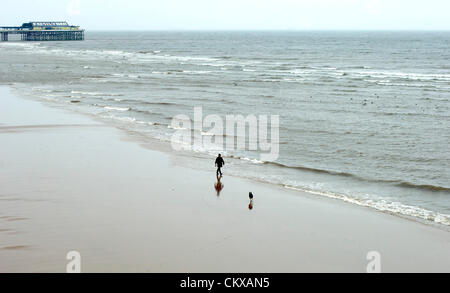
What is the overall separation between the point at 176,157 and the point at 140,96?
898 inches


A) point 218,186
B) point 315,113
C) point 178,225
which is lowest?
point 178,225

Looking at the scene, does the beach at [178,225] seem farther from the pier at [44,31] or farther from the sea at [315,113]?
the pier at [44,31]

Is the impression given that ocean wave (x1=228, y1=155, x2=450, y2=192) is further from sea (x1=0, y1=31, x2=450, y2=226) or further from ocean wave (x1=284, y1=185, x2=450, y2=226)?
ocean wave (x1=284, y1=185, x2=450, y2=226)

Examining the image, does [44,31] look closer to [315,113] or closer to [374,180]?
[315,113]

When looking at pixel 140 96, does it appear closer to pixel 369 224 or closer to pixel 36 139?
pixel 36 139

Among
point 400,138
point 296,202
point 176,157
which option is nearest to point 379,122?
point 400,138

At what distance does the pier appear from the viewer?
177 meters

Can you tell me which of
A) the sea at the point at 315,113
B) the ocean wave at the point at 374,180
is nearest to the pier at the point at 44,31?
the sea at the point at 315,113

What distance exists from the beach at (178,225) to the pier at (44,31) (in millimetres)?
171536

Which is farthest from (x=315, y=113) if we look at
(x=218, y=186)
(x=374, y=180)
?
(x=218, y=186)

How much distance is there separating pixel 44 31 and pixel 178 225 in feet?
599

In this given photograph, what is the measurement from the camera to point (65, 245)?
13.0 meters

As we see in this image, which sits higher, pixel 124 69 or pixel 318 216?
pixel 124 69

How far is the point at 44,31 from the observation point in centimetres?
18038
